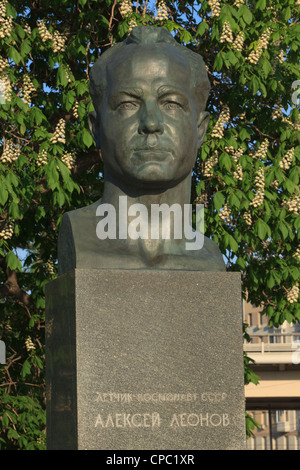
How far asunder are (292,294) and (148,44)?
543 centimetres

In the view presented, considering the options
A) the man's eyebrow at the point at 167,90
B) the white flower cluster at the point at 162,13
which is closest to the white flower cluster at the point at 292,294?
the white flower cluster at the point at 162,13

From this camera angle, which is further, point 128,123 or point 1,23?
point 1,23

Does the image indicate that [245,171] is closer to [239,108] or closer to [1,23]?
[239,108]

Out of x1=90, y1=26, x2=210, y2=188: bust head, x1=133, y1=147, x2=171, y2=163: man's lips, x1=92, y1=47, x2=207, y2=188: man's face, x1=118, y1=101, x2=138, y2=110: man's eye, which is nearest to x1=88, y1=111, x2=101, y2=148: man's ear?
x1=90, y1=26, x2=210, y2=188: bust head

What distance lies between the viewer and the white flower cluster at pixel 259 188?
1131 cm

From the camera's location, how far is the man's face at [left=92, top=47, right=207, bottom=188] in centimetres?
667

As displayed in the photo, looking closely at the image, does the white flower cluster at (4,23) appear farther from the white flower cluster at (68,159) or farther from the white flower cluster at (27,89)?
the white flower cluster at (68,159)

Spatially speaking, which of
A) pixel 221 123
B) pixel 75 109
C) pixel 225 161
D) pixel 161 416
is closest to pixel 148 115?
pixel 161 416

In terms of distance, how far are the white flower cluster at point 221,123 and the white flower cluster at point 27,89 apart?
2094mm

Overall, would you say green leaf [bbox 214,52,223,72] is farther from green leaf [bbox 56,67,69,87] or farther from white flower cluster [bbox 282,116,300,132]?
green leaf [bbox 56,67,69,87]

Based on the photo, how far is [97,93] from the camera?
718 cm

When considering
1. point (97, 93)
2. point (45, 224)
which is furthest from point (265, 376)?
point (97, 93)

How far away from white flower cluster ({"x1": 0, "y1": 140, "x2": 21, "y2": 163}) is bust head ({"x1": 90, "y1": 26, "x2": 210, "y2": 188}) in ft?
13.0
